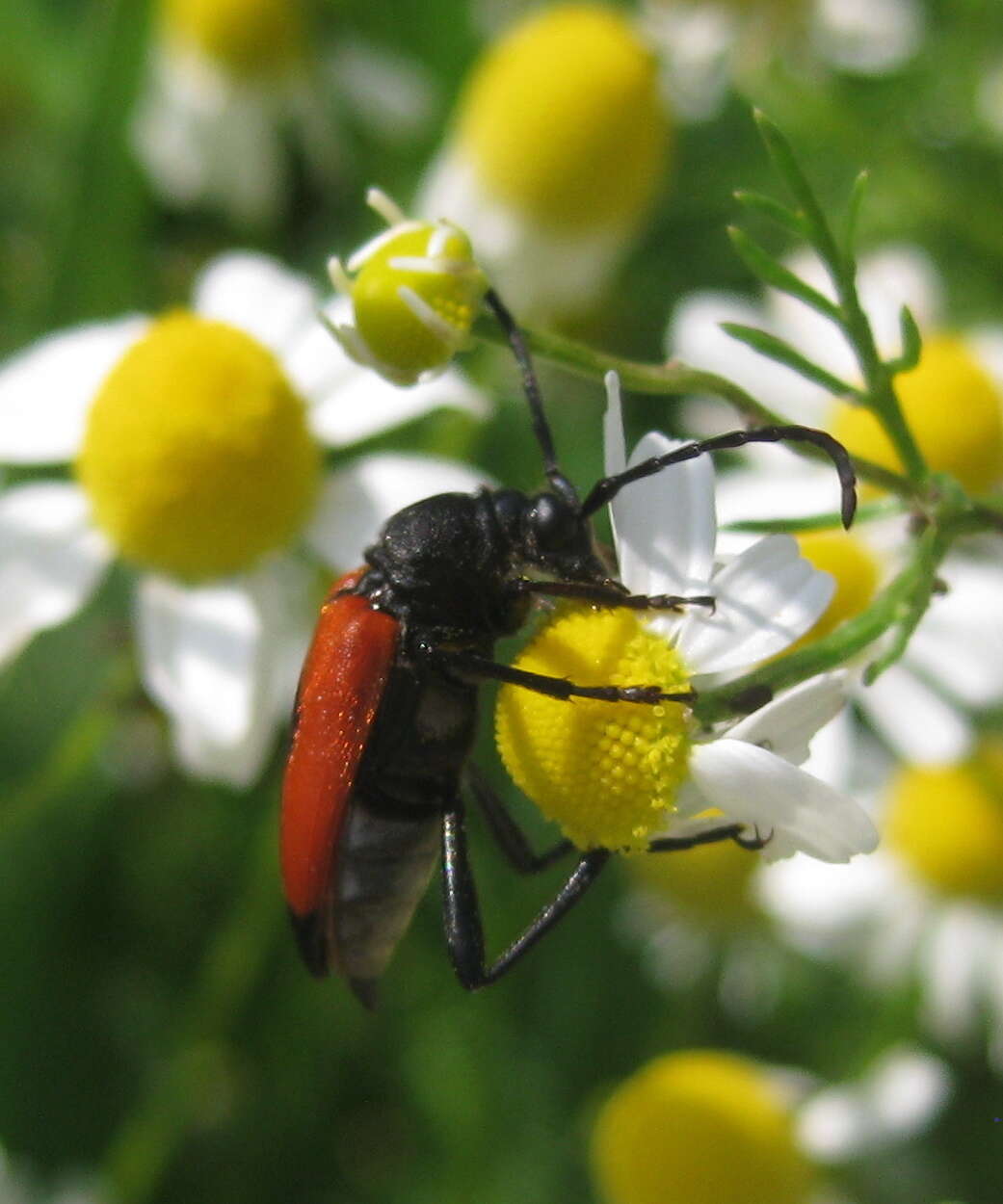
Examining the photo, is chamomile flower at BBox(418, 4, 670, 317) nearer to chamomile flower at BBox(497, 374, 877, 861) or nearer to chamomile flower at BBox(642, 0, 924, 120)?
chamomile flower at BBox(642, 0, 924, 120)

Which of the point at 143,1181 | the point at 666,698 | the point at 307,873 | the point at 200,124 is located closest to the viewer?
the point at 666,698

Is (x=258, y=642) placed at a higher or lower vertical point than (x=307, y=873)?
lower

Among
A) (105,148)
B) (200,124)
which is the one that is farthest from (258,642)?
(200,124)

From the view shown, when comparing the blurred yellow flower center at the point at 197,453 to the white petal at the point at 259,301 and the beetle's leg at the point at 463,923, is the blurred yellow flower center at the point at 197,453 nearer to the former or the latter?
the white petal at the point at 259,301

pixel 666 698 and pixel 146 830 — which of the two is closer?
pixel 666 698

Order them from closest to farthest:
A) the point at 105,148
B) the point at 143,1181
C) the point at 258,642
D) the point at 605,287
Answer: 1. the point at 258,642
2. the point at 143,1181
3. the point at 105,148
4. the point at 605,287

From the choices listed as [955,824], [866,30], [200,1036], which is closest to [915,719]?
[955,824]

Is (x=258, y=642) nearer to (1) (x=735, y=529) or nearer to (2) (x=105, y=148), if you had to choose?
(1) (x=735, y=529)

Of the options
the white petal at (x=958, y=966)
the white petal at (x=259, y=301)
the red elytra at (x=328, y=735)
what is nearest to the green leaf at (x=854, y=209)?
the red elytra at (x=328, y=735)
